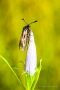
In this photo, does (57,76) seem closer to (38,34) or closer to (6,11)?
(38,34)

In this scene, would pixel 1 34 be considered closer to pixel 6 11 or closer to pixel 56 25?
pixel 6 11

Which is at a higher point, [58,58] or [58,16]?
[58,16]

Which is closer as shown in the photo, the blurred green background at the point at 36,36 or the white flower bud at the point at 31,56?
the white flower bud at the point at 31,56

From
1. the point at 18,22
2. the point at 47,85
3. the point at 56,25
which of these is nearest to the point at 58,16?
the point at 56,25

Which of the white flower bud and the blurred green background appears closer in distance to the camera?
the white flower bud

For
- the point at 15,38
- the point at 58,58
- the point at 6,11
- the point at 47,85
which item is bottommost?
the point at 47,85

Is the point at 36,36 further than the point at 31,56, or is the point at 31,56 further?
the point at 36,36
